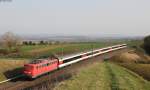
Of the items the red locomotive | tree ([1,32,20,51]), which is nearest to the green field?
tree ([1,32,20,51])

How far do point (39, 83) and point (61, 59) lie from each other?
54.3 feet

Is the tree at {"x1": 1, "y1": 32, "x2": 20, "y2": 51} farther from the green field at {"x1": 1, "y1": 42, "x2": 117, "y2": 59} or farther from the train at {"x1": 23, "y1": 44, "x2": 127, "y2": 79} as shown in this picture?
the train at {"x1": 23, "y1": 44, "x2": 127, "y2": 79}

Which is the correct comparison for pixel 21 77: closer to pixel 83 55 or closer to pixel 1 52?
pixel 83 55

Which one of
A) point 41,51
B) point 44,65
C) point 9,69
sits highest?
point 44,65

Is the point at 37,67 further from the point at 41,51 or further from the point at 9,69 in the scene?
the point at 41,51

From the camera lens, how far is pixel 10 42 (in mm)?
95438

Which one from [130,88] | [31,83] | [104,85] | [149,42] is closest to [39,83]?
[31,83]

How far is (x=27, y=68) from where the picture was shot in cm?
4144

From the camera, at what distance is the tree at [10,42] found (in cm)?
9375

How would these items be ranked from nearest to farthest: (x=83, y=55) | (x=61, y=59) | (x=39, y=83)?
(x=39, y=83) → (x=61, y=59) → (x=83, y=55)

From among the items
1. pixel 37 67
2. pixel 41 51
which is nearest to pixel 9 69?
pixel 37 67

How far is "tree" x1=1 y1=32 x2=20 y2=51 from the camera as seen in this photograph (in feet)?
308

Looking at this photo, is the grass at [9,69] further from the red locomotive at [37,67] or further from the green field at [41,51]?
the green field at [41,51]

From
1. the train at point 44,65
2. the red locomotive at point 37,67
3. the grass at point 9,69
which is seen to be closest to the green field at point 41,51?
the train at point 44,65
